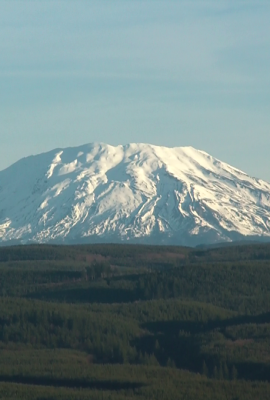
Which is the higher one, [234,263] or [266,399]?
[234,263]

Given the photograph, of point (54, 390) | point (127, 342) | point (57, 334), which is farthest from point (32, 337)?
point (54, 390)

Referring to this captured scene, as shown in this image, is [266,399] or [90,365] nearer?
[266,399]

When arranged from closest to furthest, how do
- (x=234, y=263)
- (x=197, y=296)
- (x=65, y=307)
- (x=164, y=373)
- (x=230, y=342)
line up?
(x=164, y=373) < (x=230, y=342) < (x=65, y=307) < (x=197, y=296) < (x=234, y=263)

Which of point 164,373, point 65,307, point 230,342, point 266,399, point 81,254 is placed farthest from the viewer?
point 81,254

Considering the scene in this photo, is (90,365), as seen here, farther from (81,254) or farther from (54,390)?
(81,254)

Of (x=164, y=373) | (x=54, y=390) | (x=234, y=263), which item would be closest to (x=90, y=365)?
(x=164, y=373)

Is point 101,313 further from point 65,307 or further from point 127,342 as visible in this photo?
point 127,342
